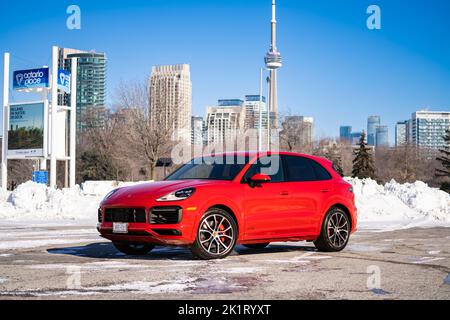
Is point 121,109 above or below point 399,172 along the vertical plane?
above

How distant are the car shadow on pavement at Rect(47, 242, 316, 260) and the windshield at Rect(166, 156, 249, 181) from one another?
1.25 m

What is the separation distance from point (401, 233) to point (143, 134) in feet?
109

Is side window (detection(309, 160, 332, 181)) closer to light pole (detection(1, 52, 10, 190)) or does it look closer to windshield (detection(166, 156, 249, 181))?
windshield (detection(166, 156, 249, 181))

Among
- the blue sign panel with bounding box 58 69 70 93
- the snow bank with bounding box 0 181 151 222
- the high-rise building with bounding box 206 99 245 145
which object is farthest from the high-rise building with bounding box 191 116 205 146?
the snow bank with bounding box 0 181 151 222

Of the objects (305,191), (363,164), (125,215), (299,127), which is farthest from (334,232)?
(363,164)

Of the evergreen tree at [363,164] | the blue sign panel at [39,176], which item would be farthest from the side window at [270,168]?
the evergreen tree at [363,164]

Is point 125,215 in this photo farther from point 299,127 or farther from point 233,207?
point 299,127

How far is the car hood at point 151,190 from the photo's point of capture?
27.8 ft

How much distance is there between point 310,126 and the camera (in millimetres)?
81125

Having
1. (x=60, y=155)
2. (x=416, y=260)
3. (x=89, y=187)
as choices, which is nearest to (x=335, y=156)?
(x=60, y=155)

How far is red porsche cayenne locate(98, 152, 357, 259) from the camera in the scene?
8.35 m

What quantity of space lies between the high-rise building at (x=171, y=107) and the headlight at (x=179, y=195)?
37971 millimetres
